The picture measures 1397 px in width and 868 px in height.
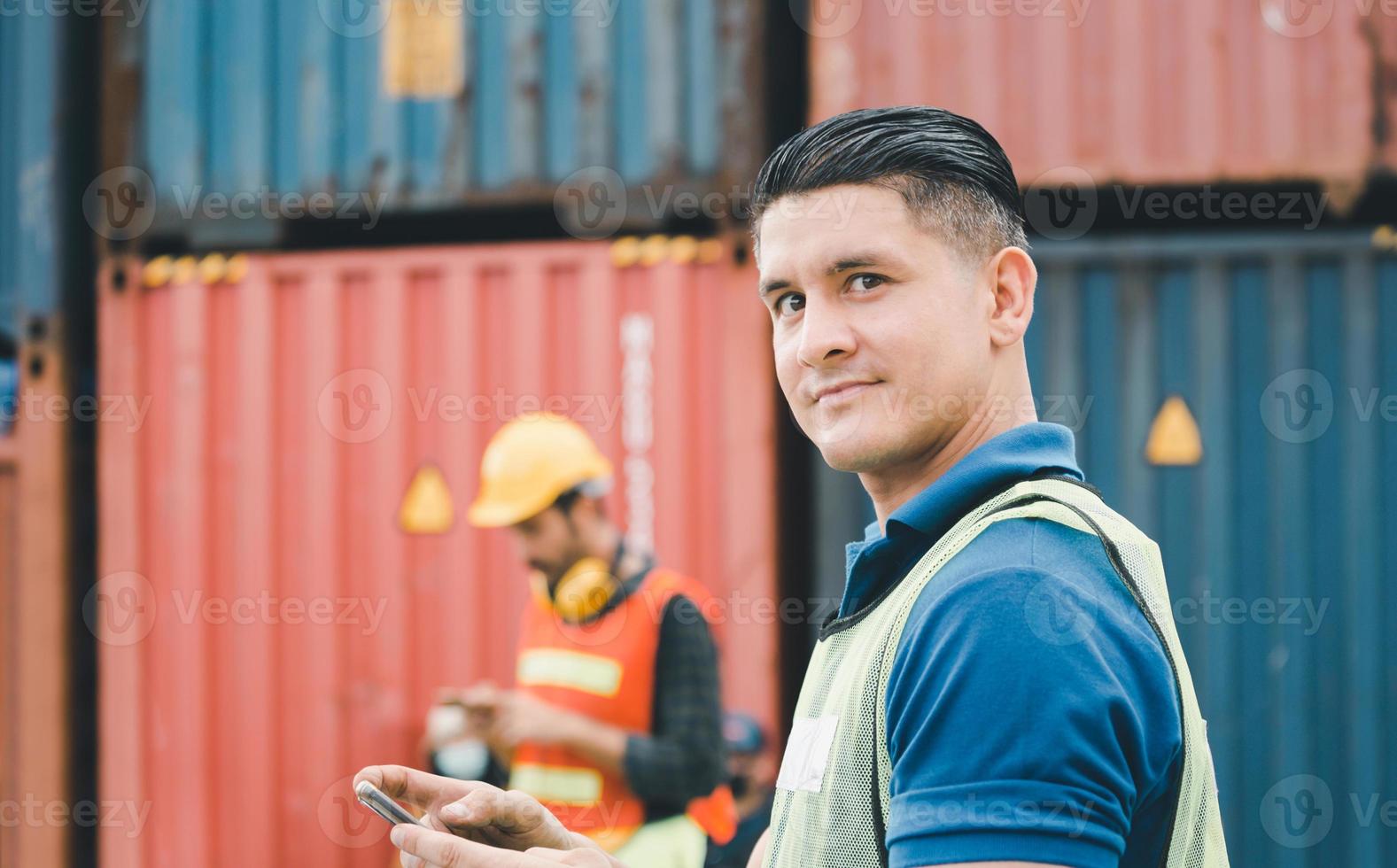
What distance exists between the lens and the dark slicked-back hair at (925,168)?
123cm

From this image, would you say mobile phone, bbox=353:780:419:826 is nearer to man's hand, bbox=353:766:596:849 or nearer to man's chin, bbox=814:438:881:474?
man's hand, bbox=353:766:596:849

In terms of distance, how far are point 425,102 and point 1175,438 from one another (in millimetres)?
3423

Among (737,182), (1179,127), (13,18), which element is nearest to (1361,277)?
(1179,127)

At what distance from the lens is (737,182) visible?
4734mm

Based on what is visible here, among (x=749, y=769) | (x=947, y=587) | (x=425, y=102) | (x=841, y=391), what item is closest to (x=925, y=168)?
(x=841, y=391)

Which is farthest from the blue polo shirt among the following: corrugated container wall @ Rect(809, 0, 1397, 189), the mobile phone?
corrugated container wall @ Rect(809, 0, 1397, 189)

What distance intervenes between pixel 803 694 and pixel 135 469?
14.4 feet

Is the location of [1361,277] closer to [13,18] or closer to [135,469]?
[135,469]

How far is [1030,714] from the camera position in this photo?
0.87m

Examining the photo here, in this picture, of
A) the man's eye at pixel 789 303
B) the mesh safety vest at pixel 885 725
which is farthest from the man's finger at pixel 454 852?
the man's eye at pixel 789 303

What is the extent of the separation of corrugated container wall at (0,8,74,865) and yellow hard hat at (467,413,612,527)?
93.2 inches

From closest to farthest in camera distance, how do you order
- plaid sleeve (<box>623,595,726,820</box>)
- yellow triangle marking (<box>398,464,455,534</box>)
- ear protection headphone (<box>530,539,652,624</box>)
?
plaid sleeve (<box>623,595,726,820</box>) < ear protection headphone (<box>530,539,652,624</box>) < yellow triangle marking (<box>398,464,455,534</box>)

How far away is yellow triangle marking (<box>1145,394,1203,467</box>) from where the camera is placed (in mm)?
4625

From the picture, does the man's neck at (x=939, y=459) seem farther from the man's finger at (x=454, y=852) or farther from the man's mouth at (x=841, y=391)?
the man's finger at (x=454, y=852)
